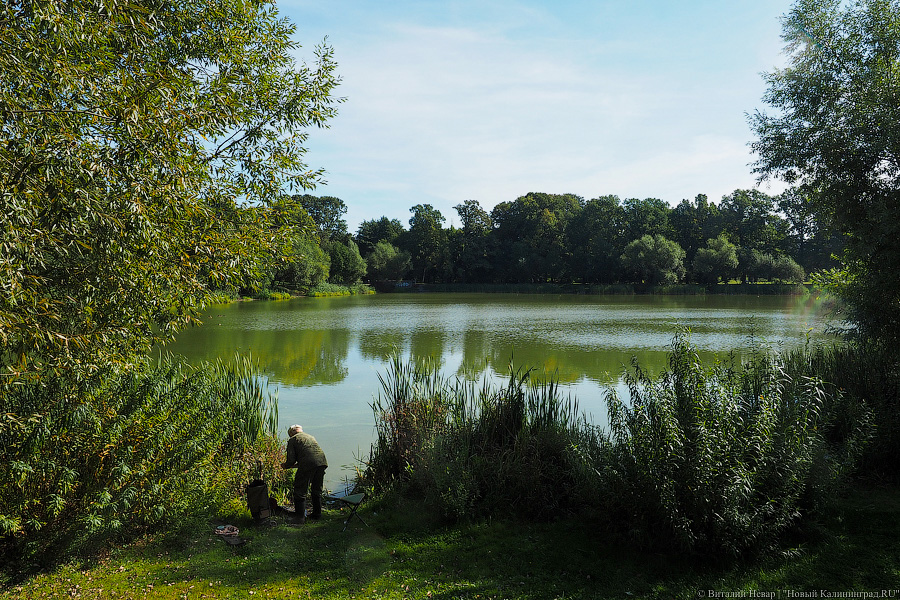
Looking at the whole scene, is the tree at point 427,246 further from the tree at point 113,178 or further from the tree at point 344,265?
the tree at point 113,178

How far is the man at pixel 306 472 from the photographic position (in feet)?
21.9

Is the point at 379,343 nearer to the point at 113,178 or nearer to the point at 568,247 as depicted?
the point at 113,178

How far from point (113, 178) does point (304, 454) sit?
3812 mm

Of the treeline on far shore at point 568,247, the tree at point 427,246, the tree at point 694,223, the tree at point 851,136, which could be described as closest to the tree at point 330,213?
the treeline on far shore at point 568,247

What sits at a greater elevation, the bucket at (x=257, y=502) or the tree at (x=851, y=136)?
the tree at (x=851, y=136)

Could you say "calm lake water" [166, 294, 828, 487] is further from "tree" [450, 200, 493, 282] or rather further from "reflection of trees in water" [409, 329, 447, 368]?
"tree" [450, 200, 493, 282]

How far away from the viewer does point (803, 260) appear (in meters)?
66.4

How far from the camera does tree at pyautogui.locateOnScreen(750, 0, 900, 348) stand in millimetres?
7797

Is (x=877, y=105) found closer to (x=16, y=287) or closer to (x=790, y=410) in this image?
(x=790, y=410)

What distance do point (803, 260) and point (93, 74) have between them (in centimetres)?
7678

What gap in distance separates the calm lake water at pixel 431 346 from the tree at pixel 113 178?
4.09 metres

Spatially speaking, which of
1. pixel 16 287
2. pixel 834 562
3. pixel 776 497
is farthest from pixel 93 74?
pixel 834 562

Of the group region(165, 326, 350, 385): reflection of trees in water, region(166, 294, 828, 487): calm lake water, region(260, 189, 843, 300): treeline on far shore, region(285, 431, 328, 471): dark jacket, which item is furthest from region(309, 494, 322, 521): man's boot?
region(260, 189, 843, 300): treeline on far shore

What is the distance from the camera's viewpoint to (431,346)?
21.1 metres
